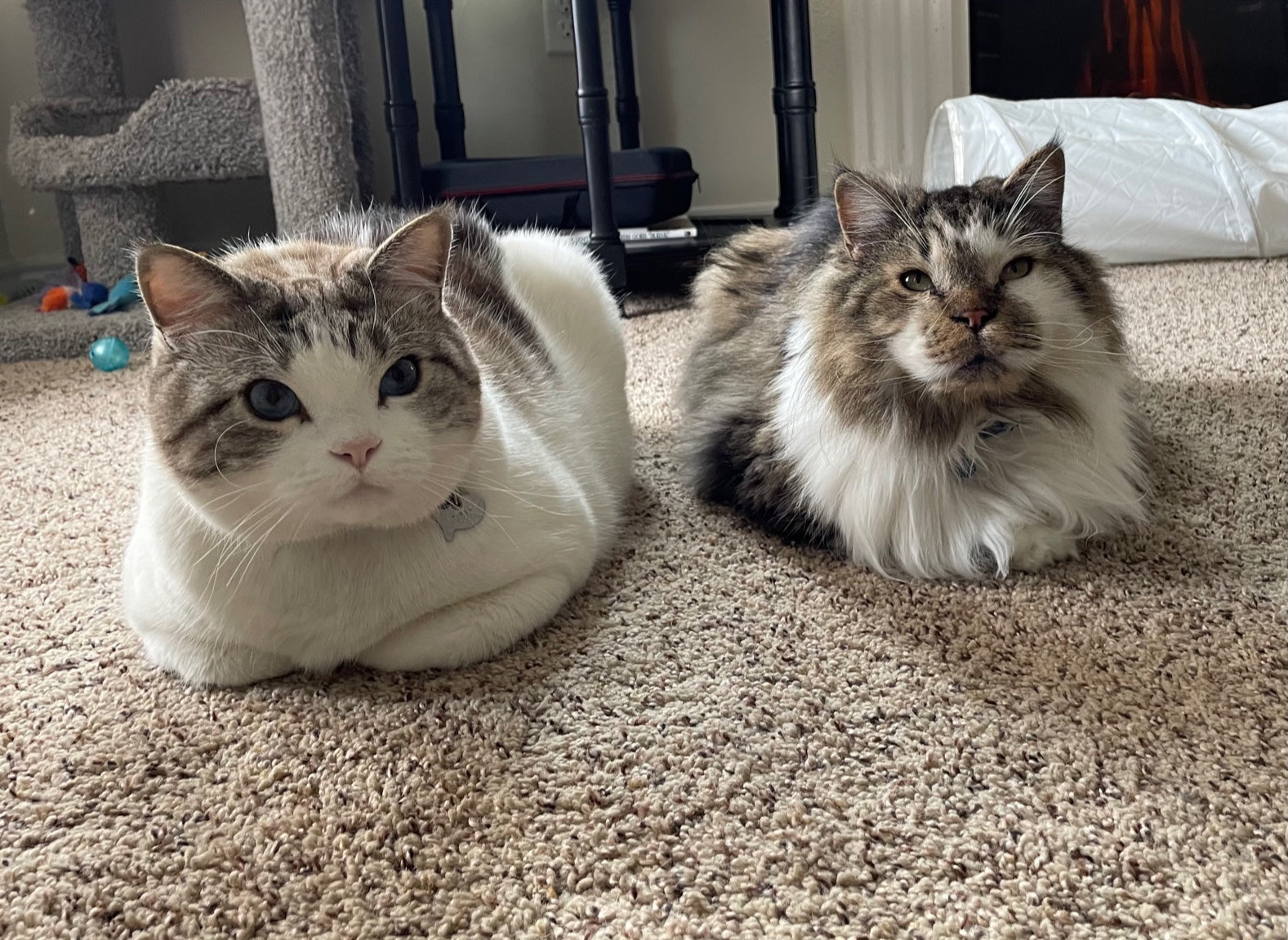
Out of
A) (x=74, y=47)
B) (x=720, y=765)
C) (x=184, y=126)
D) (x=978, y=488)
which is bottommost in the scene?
(x=720, y=765)

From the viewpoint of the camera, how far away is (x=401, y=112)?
287 centimetres

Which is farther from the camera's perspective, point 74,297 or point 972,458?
point 74,297

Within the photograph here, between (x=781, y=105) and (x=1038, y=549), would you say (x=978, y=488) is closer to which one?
(x=1038, y=549)

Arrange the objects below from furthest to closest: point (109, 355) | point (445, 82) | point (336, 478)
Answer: point (445, 82)
point (109, 355)
point (336, 478)

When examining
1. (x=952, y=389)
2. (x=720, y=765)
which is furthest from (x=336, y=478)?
(x=952, y=389)

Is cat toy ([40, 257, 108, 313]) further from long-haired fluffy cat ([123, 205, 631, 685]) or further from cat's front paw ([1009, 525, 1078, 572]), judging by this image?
cat's front paw ([1009, 525, 1078, 572])

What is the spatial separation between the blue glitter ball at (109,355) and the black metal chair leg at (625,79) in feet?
5.84

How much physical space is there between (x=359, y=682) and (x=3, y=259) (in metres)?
3.17

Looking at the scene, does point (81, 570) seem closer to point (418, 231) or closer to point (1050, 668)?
point (418, 231)

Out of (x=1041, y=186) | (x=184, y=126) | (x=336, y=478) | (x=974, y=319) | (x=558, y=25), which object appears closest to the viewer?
(x=336, y=478)

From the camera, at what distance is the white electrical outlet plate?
3434 mm

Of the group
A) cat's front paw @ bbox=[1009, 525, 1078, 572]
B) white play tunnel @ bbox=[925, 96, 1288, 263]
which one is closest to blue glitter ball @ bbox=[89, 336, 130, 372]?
cat's front paw @ bbox=[1009, 525, 1078, 572]

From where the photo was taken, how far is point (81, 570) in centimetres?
131

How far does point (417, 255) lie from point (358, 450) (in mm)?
219
